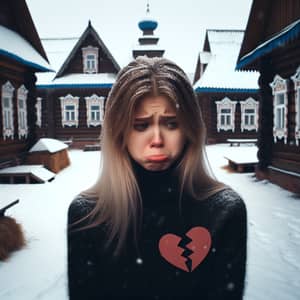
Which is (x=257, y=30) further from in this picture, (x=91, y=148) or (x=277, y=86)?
(x=91, y=148)

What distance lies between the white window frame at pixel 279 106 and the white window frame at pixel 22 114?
6.08m

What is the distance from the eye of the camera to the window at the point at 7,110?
25.3 ft

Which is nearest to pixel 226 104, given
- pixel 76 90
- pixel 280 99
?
pixel 76 90

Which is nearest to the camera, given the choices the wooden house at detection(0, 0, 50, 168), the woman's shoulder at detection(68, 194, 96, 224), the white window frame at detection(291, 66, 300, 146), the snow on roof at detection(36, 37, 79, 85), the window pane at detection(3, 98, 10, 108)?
the woman's shoulder at detection(68, 194, 96, 224)

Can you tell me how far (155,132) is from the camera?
116cm

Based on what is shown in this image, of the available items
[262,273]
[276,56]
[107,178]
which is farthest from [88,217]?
[276,56]

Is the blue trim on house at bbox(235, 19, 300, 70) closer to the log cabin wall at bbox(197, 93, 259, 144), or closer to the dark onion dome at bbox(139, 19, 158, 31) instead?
the log cabin wall at bbox(197, 93, 259, 144)

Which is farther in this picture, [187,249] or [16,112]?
[16,112]

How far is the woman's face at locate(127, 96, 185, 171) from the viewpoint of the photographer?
1172 millimetres

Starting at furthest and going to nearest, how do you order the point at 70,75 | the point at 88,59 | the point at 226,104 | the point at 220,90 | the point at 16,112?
the point at 226,104
the point at 70,75
the point at 88,59
the point at 220,90
the point at 16,112

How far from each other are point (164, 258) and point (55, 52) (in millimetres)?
16000

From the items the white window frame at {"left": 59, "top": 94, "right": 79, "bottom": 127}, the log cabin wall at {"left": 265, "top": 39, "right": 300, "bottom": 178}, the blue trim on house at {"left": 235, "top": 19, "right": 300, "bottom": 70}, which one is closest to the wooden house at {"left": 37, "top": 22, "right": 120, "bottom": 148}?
the white window frame at {"left": 59, "top": 94, "right": 79, "bottom": 127}

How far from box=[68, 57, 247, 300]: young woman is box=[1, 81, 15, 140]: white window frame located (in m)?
A: 7.05

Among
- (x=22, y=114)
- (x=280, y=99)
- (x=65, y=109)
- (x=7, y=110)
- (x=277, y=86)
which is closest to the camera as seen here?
(x=277, y=86)
